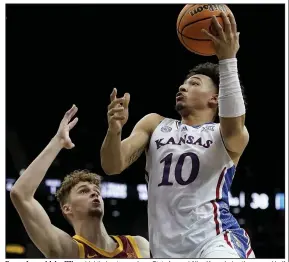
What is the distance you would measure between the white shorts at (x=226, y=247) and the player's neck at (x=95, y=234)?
1.25 metres

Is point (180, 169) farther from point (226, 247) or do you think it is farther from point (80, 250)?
point (80, 250)

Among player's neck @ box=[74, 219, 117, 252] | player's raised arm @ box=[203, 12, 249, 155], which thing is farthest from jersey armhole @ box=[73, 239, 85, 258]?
player's raised arm @ box=[203, 12, 249, 155]

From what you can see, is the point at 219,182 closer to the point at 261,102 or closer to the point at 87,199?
the point at 87,199

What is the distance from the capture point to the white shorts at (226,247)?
3215 millimetres

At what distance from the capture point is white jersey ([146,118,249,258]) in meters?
3.38

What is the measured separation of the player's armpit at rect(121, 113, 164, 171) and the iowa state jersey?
942mm

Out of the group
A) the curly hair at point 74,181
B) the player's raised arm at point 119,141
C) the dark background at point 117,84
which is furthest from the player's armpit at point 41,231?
the dark background at point 117,84

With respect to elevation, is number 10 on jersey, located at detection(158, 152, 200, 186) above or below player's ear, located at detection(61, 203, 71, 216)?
above

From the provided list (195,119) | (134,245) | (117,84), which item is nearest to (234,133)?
(195,119)

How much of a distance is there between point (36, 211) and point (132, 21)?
6.36 m

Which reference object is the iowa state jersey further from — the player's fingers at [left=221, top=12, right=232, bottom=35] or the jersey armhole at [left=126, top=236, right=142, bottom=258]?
the player's fingers at [left=221, top=12, right=232, bottom=35]

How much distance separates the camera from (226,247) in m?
3.27

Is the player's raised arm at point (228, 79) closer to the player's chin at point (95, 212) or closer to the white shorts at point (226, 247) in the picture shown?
the white shorts at point (226, 247)

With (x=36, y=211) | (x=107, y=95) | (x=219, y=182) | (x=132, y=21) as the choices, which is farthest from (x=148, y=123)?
(x=107, y=95)
